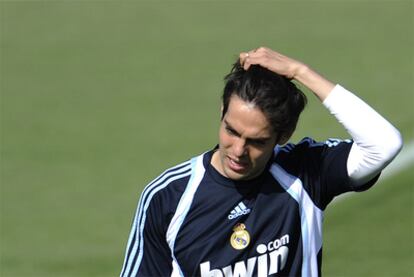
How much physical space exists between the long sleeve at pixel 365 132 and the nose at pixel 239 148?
0.48m

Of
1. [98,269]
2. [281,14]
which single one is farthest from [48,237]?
[281,14]

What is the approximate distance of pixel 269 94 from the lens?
4.33 m

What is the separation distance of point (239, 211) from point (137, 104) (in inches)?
304

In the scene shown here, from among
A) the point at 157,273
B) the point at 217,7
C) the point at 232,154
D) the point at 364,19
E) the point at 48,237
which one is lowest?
the point at 157,273

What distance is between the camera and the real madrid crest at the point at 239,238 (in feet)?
14.6

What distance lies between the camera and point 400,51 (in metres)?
13.6

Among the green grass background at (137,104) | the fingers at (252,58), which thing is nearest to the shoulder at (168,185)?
the fingers at (252,58)

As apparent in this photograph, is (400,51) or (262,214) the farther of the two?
(400,51)

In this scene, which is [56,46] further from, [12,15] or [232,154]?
[232,154]

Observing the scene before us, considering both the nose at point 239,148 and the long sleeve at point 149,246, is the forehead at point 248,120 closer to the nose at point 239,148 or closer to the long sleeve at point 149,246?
the nose at point 239,148

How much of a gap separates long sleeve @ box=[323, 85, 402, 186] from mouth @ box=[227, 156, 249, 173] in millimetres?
494

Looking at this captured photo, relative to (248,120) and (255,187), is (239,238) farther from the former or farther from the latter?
(248,120)

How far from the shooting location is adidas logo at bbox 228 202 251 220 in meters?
4.49

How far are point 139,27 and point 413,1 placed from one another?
4395 millimetres
